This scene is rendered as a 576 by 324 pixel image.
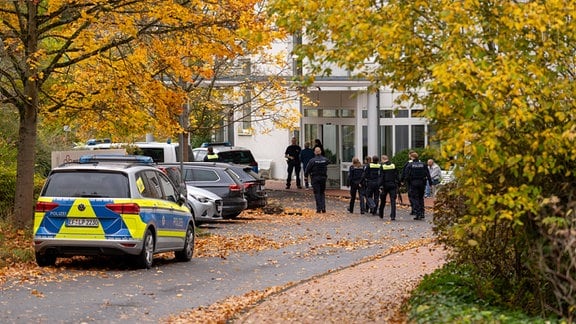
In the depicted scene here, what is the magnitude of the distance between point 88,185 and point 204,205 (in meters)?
10.9

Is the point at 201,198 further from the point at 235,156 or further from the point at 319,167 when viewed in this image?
the point at 235,156

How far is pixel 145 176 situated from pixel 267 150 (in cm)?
3514

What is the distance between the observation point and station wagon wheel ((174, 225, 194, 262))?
2075 cm

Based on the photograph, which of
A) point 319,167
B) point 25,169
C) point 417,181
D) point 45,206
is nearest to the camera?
point 45,206

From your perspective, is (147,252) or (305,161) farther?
(305,161)

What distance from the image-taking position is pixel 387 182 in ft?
108

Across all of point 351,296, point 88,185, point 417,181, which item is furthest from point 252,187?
point 351,296

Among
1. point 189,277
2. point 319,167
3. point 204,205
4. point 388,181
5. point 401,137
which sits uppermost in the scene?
point 401,137

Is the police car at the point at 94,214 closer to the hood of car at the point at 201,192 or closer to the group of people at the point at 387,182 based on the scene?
the hood of car at the point at 201,192

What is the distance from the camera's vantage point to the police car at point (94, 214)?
59.4 feet

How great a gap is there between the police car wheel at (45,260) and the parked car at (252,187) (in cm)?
1509

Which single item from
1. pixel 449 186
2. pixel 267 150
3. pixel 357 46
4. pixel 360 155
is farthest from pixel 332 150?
pixel 357 46

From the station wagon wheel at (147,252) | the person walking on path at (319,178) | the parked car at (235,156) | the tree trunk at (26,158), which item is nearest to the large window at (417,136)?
the parked car at (235,156)

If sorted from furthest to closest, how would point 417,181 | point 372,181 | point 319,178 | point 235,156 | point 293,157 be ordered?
1. point 293,157
2. point 235,156
3. point 319,178
4. point 372,181
5. point 417,181
